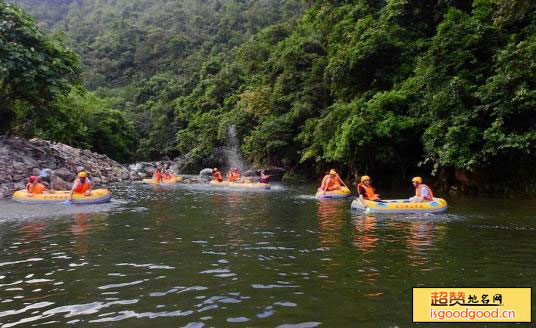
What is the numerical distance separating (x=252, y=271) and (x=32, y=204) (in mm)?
13306

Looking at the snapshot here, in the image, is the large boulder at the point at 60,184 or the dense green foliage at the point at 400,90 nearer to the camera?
the dense green foliage at the point at 400,90

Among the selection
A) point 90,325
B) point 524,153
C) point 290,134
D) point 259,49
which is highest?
point 259,49

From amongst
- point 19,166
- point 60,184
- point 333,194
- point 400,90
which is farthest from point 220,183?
point 400,90

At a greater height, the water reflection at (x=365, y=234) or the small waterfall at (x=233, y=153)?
the small waterfall at (x=233, y=153)

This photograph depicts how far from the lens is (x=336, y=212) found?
1524 centimetres

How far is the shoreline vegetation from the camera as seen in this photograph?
19.0 meters

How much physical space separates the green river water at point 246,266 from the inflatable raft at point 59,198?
3236mm

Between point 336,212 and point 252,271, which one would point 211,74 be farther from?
point 252,271

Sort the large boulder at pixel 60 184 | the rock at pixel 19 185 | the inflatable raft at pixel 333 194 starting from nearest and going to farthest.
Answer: the inflatable raft at pixel 333 194 → the rock at pixel 19 185 → the large boulder at pixel 60 184

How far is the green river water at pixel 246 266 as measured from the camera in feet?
17.7

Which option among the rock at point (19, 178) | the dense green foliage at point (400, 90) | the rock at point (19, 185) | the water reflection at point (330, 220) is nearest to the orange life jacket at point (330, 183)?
the water reflection at point (330, 220)

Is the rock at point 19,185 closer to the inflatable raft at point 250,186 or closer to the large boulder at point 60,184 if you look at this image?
the large boulder at point 60,184

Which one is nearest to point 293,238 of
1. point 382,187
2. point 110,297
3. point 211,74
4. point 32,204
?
point 110,297

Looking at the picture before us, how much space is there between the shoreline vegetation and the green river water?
21.5 ft
